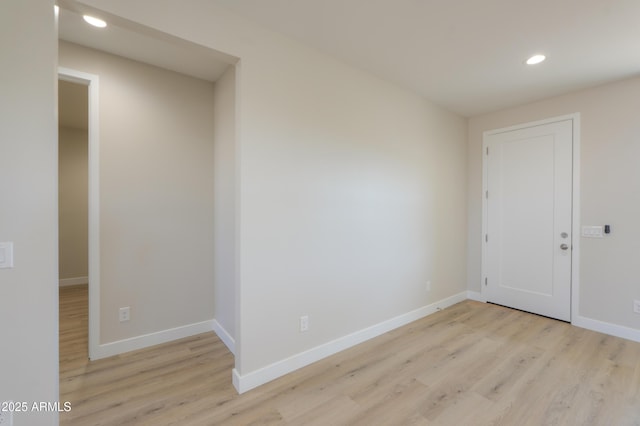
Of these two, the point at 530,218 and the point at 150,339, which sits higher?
the point at 530,218

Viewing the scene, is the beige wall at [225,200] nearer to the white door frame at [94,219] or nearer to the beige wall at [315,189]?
the beige wall at [315,189]

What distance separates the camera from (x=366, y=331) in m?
2.86

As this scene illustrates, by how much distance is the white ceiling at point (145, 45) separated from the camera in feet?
6.14

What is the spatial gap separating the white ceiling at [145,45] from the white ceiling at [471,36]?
0.48 meters

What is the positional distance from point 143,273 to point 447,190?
3780 mm

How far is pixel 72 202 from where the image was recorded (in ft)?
16.2

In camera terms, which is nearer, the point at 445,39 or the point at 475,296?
the point at 445,39

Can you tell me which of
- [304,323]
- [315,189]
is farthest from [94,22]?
[304,323]

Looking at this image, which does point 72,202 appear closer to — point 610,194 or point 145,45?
point 145,45

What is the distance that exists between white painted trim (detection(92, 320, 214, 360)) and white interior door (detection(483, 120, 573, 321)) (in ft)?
12.5

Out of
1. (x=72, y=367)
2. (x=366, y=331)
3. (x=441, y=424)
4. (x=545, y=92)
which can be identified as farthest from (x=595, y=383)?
(x=72, y=367)

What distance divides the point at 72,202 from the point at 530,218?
721 centimetres

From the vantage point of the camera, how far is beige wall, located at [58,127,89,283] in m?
4.86

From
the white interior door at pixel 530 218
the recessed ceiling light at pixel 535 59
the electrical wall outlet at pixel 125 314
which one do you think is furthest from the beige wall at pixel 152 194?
the white interior door at pixel 530 218
